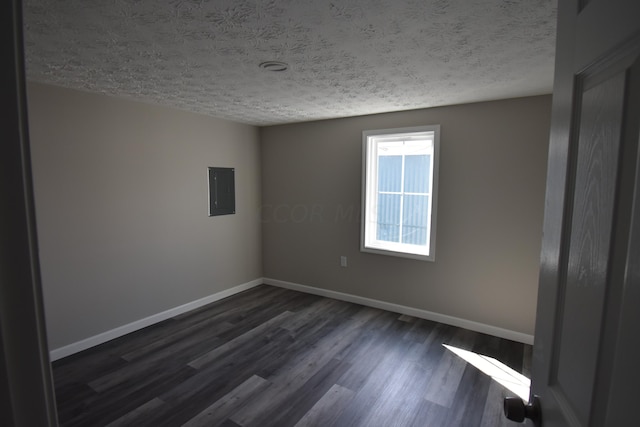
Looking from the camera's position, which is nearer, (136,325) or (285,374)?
(285,374)

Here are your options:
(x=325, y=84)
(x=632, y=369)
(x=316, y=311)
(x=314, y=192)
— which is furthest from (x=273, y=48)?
(x=316, y=311)

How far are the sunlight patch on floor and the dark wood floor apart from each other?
0.07 meters

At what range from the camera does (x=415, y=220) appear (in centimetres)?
368

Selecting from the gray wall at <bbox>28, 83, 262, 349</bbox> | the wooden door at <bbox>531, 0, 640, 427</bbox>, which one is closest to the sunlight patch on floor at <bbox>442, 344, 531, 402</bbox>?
the wooden door at <bbox>531, 0, 640, 427</bbox>

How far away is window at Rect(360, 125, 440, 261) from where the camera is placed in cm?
349

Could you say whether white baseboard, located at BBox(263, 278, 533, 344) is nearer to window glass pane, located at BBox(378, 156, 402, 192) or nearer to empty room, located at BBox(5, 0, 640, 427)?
empty room, located at BBox(5, 0, 640, 427)

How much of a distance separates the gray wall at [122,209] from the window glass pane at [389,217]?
190cm

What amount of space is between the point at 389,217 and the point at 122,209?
2819 mm

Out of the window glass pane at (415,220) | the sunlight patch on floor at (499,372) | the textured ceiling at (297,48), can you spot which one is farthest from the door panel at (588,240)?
the window glass pane at (415,220)

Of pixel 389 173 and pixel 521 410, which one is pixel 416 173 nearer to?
pixel 389 173

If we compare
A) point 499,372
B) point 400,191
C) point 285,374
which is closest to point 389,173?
point 400,191

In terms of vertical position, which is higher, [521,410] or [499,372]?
[521,410]

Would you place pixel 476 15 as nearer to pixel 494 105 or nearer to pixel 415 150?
pixel 494 105

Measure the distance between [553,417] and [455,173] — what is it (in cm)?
284
